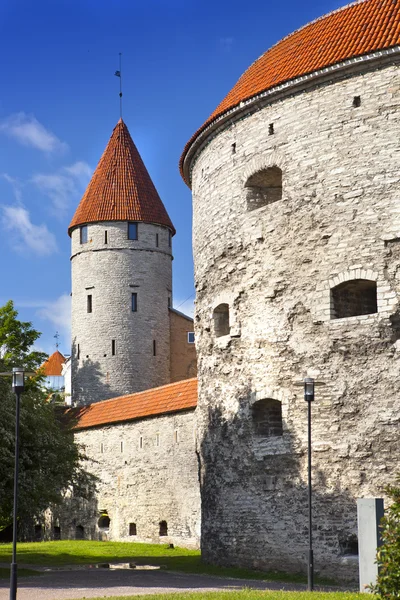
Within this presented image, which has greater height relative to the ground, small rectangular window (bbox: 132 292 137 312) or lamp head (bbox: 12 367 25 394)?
small rectangular window (bbox: 132 292 137 312)

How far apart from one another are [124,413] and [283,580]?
39.7 feet

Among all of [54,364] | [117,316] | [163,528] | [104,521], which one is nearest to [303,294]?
[163,528]

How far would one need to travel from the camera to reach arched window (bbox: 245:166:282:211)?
16.2m

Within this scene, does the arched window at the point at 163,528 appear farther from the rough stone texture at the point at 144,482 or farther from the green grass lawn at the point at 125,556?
the green grass lawn at the point at 125,556

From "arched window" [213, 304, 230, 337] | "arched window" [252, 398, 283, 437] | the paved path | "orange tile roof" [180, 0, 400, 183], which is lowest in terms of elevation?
the paved path

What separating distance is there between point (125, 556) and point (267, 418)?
6.11 meters

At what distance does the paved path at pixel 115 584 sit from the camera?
41.9ft

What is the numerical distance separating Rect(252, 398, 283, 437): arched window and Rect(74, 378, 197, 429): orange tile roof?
6.08 meters

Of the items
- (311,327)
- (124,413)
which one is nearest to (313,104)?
(311,327)

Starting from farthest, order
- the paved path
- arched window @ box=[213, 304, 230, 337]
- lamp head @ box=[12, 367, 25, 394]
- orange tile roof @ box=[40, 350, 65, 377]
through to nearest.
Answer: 1. orange tile roof @ box=[40, 350, 65, 377]
2. arched window @ box=[213, 304, 230, 337]
3. the paved path
4. lamp head @ box=[12, 367, 25, 394]

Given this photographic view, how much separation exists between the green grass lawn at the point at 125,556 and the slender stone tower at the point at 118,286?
9736 mm

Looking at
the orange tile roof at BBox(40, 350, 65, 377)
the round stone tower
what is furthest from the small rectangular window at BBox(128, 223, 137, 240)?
the orange tile roof at BBox(40, 350, 65, 377)

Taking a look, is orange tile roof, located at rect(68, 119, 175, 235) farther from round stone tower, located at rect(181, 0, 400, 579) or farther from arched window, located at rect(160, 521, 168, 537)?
round stone tower, located at rect(181, 0, 400, 579)

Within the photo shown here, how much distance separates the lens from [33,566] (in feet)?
58.7
